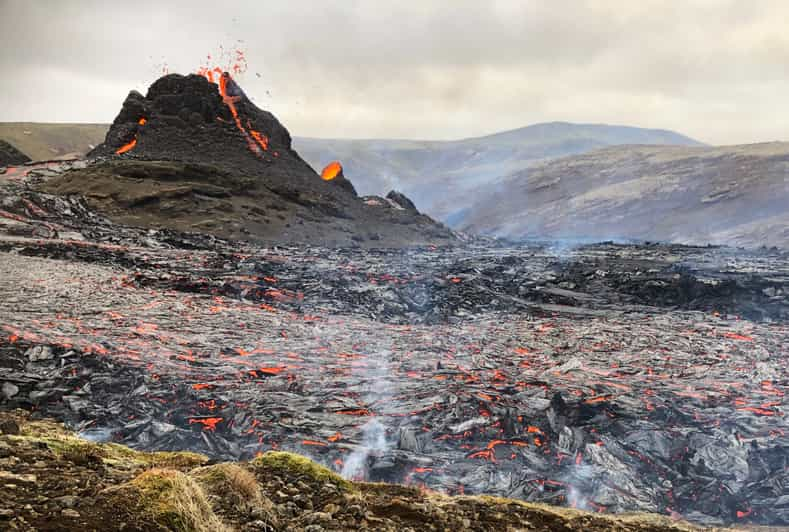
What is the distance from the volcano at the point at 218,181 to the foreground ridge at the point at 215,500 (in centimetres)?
2666

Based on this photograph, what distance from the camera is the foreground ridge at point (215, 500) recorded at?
390cm

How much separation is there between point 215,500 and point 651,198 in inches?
3093

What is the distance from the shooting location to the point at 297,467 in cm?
573

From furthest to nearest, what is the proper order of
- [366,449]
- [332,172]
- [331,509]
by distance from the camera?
[332,172] < [366,449] < [331,509]

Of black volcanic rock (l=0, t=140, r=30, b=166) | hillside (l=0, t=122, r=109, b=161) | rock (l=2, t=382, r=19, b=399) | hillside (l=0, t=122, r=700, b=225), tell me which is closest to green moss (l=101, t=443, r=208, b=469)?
rock (l=2, t=382, r=19, b=399)

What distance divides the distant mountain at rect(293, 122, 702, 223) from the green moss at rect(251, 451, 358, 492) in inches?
4265

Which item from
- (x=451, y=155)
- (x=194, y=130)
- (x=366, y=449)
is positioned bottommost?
(x=366, y=449)

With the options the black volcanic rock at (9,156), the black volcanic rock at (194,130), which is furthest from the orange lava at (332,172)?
the black volcanic rock at (9,156)

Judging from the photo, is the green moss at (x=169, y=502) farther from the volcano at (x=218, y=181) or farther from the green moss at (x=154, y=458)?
the volcano at (x=218, y=181)

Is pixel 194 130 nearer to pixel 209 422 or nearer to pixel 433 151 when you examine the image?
pixel 209 422

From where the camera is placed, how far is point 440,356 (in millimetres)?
13320

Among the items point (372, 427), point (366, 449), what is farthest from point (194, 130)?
point (366, 449)

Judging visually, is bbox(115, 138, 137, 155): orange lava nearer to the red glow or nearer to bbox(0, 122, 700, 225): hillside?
the red glow

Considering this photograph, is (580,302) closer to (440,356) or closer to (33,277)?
(440,356)
